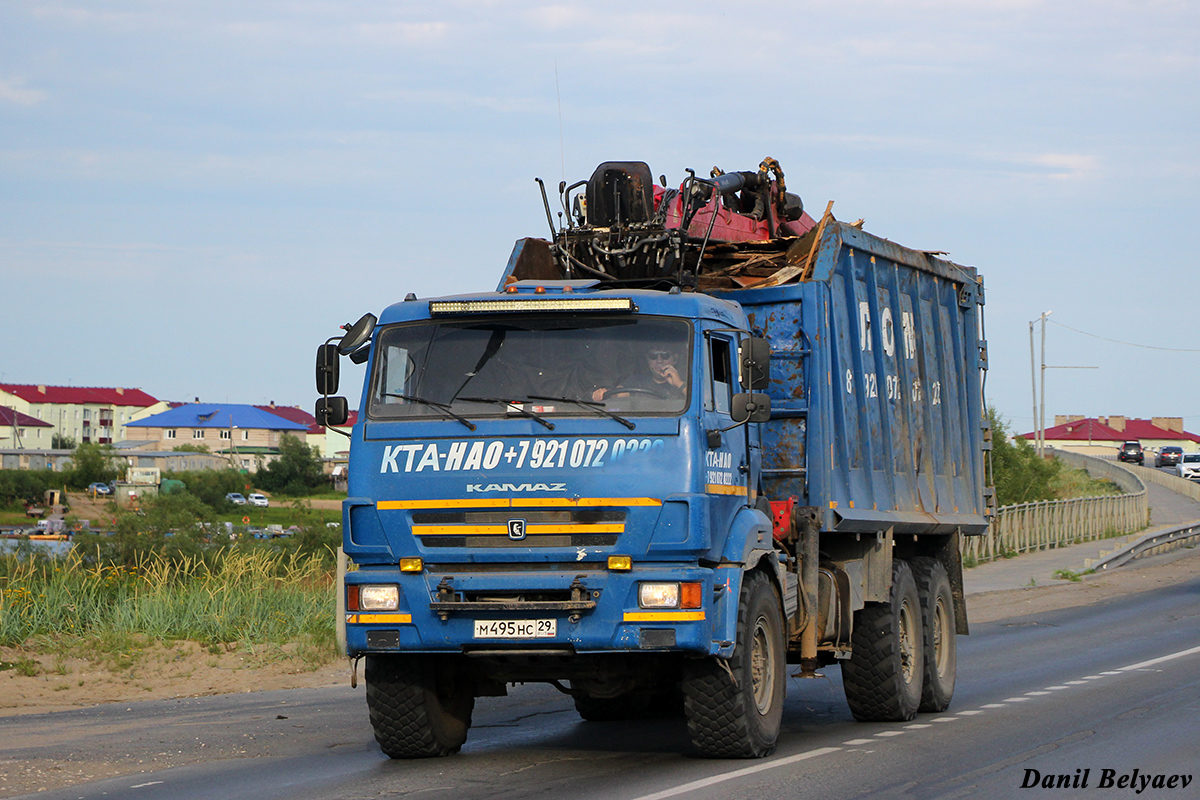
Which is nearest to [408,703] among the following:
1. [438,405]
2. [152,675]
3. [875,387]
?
[438,405]

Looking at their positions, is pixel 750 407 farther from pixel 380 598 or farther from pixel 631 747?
pixel 631 747

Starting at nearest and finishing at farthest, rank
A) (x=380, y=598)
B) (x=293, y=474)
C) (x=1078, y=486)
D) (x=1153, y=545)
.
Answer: (x=380, y=598) → (x=1153, y=545) → (x=1078, y=486) → (x=293, y=474)

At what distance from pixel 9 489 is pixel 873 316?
80589 millimetres

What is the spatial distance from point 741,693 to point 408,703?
204 centimetres

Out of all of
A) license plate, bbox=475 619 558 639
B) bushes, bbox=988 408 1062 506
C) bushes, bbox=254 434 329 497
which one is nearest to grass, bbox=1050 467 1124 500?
bushes, bbox=988 408 1062 506

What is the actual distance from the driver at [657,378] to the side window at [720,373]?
0.87 ft

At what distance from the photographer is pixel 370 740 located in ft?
33.9

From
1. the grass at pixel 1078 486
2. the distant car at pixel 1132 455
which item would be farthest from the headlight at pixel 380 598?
the distant car at pixel 1132 455

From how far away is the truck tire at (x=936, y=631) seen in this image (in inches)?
457

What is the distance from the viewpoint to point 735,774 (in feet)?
27.1

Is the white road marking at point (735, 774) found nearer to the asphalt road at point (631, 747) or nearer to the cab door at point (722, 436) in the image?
the asphalt road at point (631, 747)

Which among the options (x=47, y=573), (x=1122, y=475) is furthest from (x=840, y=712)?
(x=1122, y=475)

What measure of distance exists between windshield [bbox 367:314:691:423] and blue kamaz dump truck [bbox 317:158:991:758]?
1 centimetres

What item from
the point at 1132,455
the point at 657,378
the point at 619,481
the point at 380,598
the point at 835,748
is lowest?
the point at 835,748
